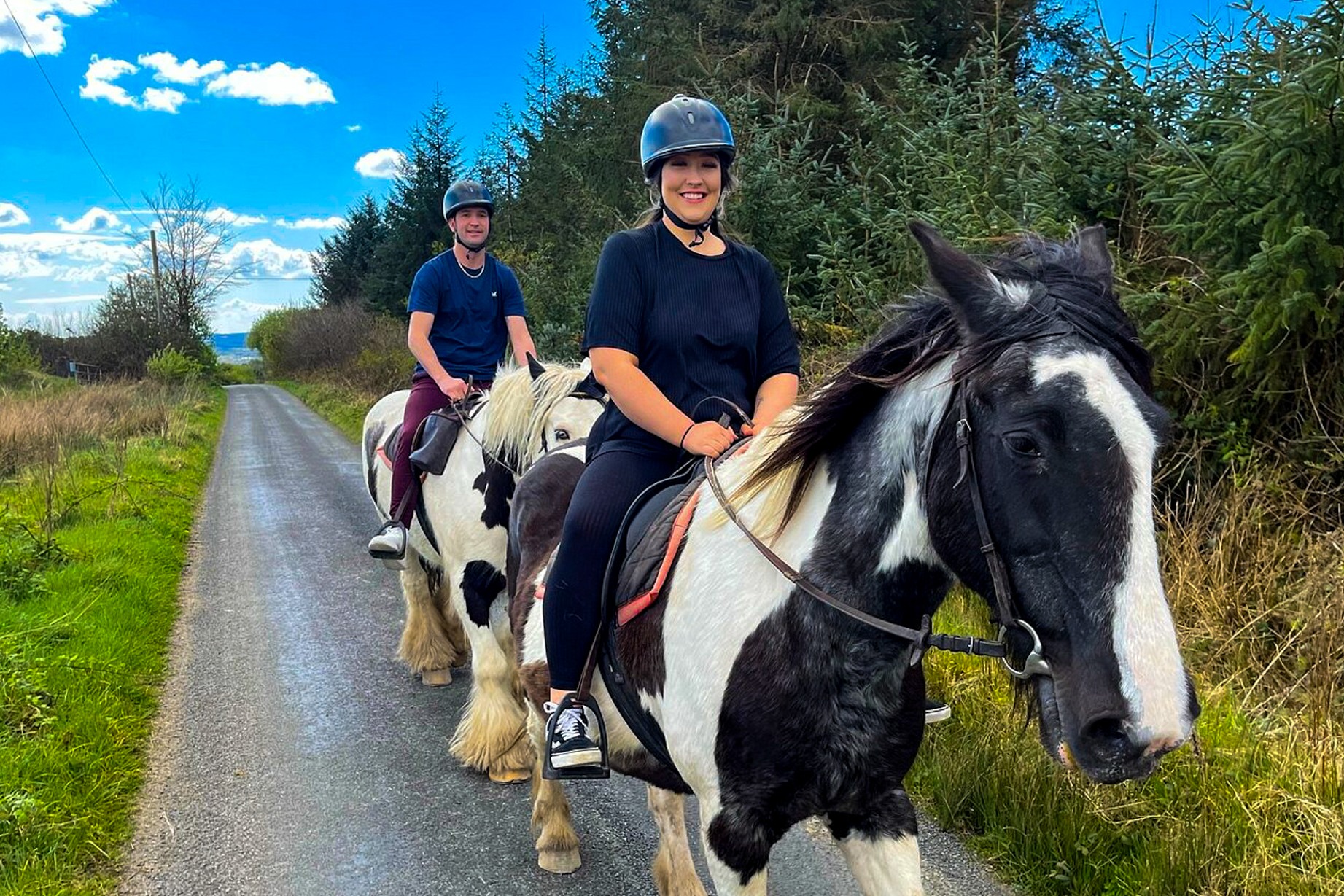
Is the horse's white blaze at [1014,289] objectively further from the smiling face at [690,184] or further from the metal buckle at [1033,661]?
the smiling face at [690,184]

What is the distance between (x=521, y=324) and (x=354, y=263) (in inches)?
1571

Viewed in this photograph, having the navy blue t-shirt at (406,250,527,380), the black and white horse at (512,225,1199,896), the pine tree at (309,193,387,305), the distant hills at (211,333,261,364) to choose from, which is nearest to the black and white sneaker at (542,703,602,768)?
the black and white horse at (512,225,1199,896)

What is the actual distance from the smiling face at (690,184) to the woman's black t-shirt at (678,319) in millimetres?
87

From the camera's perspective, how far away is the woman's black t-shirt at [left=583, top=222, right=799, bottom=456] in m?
2.51

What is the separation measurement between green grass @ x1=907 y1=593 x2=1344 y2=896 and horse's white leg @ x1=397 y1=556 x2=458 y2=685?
9.89 ft

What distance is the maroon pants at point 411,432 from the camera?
5293 millimetres

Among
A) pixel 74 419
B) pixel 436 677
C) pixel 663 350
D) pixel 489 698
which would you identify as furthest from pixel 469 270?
pixel 74 419

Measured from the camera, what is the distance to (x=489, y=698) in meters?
4.36

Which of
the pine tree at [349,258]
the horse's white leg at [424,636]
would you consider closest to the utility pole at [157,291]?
the pine tree at [349,258]

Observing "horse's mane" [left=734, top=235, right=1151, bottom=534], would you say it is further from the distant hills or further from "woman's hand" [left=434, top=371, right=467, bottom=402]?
the distant hills

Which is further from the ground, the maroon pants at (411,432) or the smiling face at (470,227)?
the smiling face at (470,227)

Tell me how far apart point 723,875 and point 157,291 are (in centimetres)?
4904

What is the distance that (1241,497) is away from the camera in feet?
14.1

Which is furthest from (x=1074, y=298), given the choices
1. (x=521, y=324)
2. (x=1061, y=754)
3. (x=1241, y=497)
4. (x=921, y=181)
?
(x=921, y=181)
